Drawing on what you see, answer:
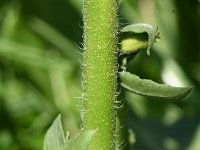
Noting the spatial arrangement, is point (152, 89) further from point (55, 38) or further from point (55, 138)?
point (55, 38)

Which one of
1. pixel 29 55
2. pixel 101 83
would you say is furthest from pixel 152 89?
pixel 29 55

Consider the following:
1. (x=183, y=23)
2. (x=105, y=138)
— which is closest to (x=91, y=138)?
(x=105, y=138)

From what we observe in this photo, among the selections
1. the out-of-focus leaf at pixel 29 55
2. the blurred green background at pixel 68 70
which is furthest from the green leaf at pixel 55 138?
the out-of-focus leaf at pixel 29 55

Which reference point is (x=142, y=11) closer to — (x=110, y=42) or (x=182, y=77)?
(x=182, y=77)

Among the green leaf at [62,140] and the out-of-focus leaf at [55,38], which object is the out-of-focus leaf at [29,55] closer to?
the out-of-focus leaf at [55,38]

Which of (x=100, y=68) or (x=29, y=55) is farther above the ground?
(x=100, y=68)

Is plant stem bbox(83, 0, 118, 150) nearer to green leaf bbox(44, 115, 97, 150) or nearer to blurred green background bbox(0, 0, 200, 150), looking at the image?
green leaf bbox(44, 115, 97, 150)
